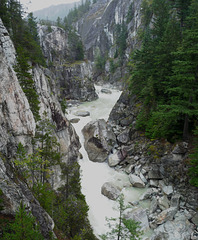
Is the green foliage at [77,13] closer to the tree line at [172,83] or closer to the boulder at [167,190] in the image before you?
the tree line at [172,83]

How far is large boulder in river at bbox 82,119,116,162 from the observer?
2556cm

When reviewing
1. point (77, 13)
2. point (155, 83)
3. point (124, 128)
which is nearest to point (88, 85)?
point (124, 128)

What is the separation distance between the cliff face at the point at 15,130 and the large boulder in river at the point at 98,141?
3.52m

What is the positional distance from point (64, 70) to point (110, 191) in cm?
4735

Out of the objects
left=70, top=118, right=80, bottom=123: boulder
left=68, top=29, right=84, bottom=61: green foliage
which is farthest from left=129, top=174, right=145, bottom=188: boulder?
left=68, top=29, right=84, bottom=61: green foliage

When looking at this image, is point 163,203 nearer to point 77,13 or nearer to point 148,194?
point 148,194

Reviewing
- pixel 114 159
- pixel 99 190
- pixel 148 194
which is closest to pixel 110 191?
pixel 99 190

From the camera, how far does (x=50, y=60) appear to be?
5384 centimetres

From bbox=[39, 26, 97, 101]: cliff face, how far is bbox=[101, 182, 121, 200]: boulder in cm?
3818

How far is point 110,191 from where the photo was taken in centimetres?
1817

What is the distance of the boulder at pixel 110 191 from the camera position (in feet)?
58.5

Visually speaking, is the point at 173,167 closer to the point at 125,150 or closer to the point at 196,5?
the point at 125,150

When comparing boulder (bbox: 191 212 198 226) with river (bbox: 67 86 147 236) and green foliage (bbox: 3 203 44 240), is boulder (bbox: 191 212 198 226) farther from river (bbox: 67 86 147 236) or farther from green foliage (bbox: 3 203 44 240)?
green foliage (bbox: 3 203 44 240)

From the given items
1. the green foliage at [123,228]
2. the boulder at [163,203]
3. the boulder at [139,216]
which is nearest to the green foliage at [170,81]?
the boulder at [163,203]
